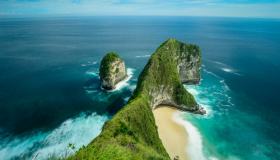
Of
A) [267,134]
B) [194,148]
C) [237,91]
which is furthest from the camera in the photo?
[237,91]

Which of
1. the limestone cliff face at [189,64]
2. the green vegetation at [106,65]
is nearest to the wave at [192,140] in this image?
the limestone cliff face at [189,64]

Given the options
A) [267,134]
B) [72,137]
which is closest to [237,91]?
[267,134]

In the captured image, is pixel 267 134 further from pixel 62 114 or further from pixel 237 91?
pixel 62 114

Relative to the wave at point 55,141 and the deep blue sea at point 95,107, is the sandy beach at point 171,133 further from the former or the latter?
the wave at point 55,141

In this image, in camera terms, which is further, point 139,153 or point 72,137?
point 72,137

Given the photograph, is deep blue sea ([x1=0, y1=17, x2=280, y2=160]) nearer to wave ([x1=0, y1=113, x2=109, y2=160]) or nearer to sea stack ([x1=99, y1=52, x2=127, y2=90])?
wave ([x1=0, y1=113, x2=109, y2=160])

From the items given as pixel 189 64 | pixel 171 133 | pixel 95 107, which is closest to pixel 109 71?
pixel 95 107
